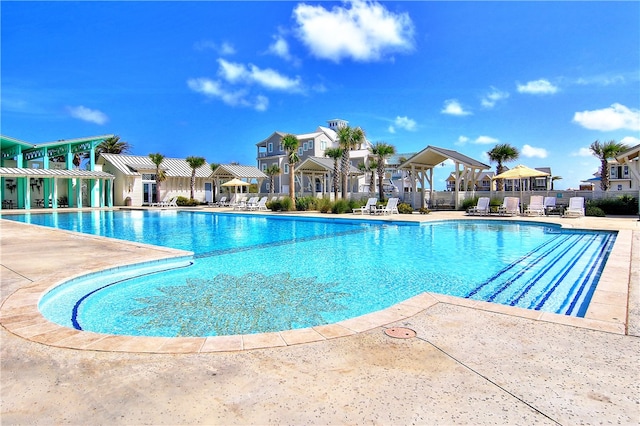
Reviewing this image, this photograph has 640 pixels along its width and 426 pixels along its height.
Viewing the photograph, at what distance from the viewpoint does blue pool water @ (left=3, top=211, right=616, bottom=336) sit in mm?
4953

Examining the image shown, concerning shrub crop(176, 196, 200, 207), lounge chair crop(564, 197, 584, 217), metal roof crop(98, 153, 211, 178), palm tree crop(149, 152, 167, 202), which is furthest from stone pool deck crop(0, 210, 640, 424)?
metal roof crop(98, 153, 211, 178)

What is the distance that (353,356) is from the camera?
2945 mm

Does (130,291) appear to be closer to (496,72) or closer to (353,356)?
(353,356)

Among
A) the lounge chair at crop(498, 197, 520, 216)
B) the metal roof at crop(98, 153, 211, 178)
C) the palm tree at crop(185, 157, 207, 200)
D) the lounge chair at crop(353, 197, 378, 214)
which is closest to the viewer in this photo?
the lounge chair at crop(498, 197, 520, 216)

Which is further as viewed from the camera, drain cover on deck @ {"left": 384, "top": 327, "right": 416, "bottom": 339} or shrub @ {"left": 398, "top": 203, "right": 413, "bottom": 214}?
shrub @ {"left": 398, "top": 203, "right": 413, "bottom": 214}

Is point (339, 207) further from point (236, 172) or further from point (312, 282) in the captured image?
point (236, 172)

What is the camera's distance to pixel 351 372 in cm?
267

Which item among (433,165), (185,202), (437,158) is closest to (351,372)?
(437,158)

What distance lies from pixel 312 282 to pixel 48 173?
94.8 ft

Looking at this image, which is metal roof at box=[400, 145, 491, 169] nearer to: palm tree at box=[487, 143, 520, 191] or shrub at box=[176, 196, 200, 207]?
palm tree at box=[487, 143, 520, 191]

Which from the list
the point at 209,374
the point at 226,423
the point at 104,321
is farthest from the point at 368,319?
the point at 104,321

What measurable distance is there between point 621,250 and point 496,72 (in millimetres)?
17178

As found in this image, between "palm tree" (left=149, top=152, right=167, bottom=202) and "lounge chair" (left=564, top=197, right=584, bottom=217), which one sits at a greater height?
"palm tree" (left=149, top=152, right=167, bottom=202)

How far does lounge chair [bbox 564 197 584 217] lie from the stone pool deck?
1642cm
